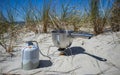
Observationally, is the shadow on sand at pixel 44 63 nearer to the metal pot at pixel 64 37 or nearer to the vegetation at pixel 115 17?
the metal pot at pixel 64 37

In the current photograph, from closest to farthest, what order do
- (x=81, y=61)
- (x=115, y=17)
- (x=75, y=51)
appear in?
1. (x=81, y=61)
2. (x=75, y=51)
3. (x=115, y=17)

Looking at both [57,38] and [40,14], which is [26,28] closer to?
[40,14]

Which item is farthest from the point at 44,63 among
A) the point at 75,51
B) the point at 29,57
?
the point at 75,51

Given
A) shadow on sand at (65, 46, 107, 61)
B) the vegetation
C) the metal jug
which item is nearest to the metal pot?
shadow on sand at (65, 46, 107, 61)

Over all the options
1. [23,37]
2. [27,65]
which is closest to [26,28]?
[23,37]

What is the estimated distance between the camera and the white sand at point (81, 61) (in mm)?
1858

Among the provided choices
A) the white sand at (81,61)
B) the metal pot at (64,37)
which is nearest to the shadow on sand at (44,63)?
the white sand at (81,61)

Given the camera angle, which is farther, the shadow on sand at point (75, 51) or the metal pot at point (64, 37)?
the shadow on sand at point (75, 51)

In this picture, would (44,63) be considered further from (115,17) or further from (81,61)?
(115,17)

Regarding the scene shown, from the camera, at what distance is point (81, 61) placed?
204cm

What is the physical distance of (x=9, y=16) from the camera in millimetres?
3121

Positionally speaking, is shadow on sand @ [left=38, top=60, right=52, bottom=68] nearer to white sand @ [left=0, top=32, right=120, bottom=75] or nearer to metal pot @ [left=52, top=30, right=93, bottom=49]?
white sand @ [left=0, top=32, right=120, bottom=75]

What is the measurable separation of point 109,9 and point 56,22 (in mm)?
891

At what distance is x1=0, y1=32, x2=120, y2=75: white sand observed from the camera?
1.86m
